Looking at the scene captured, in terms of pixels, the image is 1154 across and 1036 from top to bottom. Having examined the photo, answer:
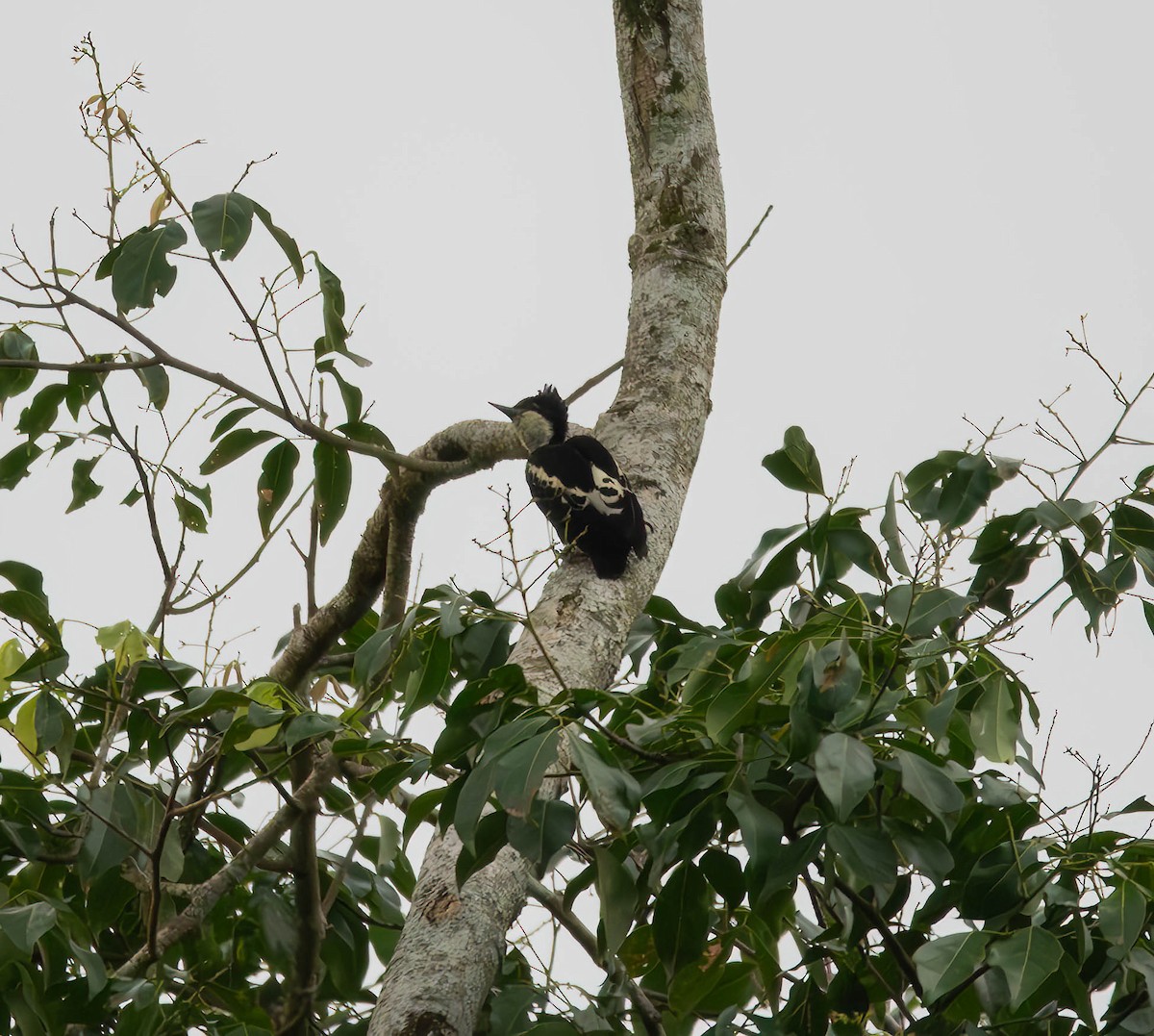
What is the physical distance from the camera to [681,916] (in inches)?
75.9

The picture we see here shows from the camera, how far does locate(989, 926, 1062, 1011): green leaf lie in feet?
5.53

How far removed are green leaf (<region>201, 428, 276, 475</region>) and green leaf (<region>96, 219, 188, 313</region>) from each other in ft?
1.42

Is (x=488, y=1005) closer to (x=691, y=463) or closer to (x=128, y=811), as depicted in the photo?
(x=128, y=811)

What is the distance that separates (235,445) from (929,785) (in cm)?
171

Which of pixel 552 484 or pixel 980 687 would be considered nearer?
pixel 980 687

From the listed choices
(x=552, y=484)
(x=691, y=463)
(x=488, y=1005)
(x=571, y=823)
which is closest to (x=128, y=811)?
(x=488, y=1005)

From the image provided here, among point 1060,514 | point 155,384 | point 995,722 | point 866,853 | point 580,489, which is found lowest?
point 866,853

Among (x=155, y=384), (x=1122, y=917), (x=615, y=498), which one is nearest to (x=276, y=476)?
(x=155, y=384)

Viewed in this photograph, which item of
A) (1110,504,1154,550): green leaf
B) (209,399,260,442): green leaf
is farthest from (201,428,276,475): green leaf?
(1110,504,1154,550): green leaf

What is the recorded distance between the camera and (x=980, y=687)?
2.16 m

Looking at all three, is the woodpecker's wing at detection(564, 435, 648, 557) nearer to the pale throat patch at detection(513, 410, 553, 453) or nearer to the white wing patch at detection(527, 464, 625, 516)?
the white wing patch at detection(527, 464, 625, 516)

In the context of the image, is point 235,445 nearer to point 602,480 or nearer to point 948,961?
point 602,480

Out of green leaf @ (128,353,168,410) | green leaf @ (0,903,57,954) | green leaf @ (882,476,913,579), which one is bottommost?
green leaf @ (0,903,57,954)

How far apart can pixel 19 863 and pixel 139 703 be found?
0.46 meters
